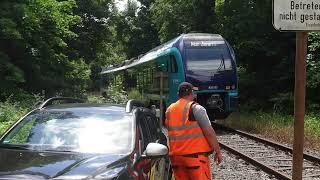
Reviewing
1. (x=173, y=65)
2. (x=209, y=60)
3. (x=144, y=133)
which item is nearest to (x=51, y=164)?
(x=144, y=133)

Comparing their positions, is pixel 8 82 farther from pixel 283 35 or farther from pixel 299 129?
pixel 299 129

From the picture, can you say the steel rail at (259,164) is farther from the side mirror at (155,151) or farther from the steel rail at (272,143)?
the side mirror at (155,151)

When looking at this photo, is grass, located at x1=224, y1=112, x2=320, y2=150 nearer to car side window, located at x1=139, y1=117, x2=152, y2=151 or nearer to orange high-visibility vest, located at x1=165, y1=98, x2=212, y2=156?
orange high-visibility vest, located at x1=165, y1=98, x2=212, y2=156

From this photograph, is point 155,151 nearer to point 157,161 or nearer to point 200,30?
point 157,161

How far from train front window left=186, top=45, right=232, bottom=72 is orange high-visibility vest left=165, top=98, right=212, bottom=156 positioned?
44.7 feet

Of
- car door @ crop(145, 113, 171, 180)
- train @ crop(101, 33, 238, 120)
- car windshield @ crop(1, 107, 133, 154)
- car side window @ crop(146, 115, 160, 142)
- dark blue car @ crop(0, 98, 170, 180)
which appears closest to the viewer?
dark blue car @ crop(0, 98, 170, 180)

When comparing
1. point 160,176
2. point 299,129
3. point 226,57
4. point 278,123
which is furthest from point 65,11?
point 299,129

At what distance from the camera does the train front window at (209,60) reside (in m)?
20.5

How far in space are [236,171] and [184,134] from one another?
16.3 feet

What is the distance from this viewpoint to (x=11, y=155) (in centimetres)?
557

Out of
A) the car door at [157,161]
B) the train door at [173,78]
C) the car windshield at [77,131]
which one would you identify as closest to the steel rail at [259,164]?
the car door at [157,161]

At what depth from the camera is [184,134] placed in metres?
6.79

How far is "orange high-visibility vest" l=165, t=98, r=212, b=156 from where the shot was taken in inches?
266

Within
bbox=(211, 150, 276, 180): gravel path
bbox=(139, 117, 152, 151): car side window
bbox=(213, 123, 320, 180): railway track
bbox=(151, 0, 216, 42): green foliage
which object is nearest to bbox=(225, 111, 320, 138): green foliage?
bbox=(213, 123, 320, 180): railway track
